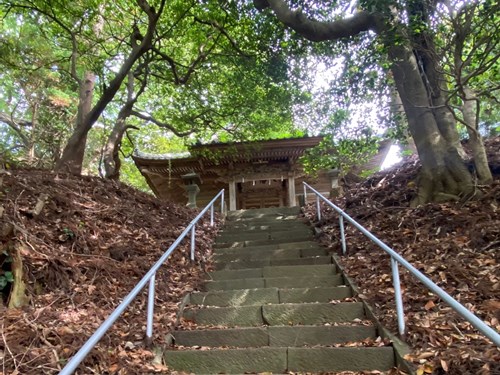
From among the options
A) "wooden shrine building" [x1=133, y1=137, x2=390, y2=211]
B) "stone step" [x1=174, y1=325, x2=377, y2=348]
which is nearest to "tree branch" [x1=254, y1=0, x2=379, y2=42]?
"wooden shrine building" [x1=133, y1=137, x2=390, y2=211]

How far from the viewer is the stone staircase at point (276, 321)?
9.76ft

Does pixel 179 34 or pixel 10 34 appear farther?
pixel 10 34

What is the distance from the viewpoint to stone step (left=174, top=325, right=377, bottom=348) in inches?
129

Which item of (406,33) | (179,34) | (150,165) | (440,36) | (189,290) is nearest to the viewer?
(189,290)

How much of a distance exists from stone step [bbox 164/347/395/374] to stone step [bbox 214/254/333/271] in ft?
7.52

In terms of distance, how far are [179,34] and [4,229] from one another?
7425mm

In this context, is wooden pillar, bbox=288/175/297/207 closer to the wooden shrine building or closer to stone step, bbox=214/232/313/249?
the wooden shrine building

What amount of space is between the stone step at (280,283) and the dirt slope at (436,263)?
0.89 feet

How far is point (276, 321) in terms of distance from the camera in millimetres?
3729

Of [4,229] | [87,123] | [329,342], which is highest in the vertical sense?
[87,123]

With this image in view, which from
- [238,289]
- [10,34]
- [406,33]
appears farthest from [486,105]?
[10,34]

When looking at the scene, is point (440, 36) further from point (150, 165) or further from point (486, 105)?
point (150, 165)

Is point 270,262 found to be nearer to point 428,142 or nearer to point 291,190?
point 428,142

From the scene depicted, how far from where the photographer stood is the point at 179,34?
30.9 ft
